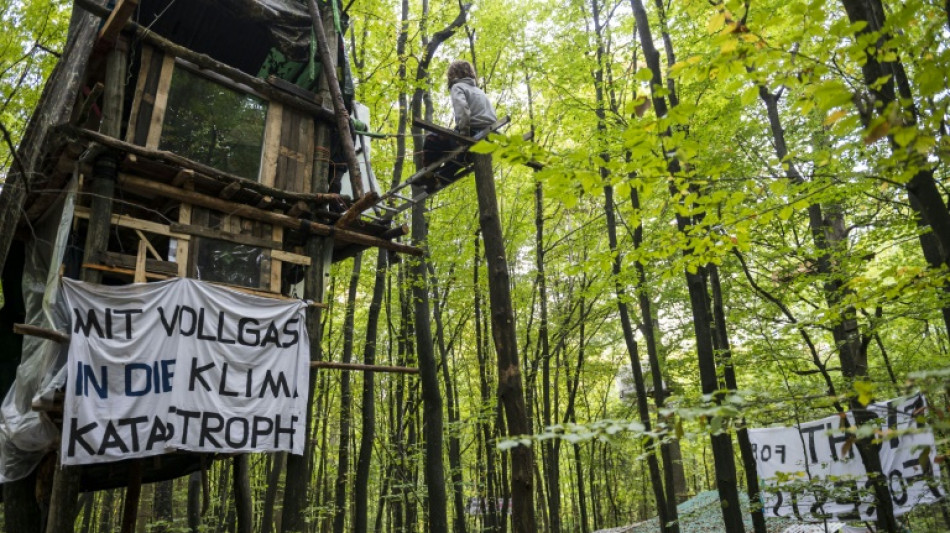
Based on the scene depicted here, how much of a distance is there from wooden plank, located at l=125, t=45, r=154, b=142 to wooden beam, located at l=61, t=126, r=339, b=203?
530 millimetres

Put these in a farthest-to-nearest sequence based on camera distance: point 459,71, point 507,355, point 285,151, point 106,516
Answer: point 106,516, point 285,151, point 459,71, point 507,355

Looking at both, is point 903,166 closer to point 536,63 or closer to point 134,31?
point 134,31

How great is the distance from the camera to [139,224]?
22.8 ft

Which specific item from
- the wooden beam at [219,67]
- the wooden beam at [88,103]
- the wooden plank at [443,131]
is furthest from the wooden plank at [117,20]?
the wooden plank at [443,131]

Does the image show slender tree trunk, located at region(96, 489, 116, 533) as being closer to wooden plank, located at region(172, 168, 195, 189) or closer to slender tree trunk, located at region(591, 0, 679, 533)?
wooden plank, located at region(172, 168, 195, 189)

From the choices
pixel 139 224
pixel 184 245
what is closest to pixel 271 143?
pixel 184 245

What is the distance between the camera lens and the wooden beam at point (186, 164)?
6199 mm

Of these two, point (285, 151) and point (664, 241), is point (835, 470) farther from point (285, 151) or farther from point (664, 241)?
point (285, 151)

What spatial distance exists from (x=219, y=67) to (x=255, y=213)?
2.14 metres

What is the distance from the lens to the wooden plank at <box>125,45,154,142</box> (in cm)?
699

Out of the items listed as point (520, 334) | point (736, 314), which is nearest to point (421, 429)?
point (520, 334)

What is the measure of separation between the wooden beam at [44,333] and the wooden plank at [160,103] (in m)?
2.52

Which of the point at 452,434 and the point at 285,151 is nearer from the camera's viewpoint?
the point at 285,151

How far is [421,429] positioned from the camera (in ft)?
64.1
